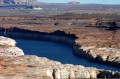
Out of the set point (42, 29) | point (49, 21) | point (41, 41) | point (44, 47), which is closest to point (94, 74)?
point (44, 47)

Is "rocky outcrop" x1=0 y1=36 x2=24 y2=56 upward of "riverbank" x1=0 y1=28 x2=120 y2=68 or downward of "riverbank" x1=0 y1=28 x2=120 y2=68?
upward

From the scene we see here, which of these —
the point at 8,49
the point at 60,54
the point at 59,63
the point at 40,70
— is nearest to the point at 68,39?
the point at 60,54

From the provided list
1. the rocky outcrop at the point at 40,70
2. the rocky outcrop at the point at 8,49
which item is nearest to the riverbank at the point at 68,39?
the rocky outcrop at the point at 8,49

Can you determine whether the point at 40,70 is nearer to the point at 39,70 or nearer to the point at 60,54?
the point at 39,70

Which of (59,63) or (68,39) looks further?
(68,39)

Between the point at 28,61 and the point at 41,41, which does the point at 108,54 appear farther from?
the point at 41,41

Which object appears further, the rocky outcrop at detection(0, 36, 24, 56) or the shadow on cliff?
the shadow on cliff

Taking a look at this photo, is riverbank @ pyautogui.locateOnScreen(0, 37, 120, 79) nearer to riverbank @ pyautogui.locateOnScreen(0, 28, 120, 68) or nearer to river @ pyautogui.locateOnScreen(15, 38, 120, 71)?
river @ pyautogui.locateOnScreen(15, 38, 120, 71)

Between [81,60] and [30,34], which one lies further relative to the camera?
[30,34]

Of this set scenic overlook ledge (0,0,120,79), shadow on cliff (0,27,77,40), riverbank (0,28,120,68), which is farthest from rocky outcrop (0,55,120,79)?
shadow on cliff (0,27,77,40)

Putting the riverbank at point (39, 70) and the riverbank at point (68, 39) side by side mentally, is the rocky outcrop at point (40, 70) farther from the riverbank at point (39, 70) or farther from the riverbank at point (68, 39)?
the riverbank at point (68, 39)

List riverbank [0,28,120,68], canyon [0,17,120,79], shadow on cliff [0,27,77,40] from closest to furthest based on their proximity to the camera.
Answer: canyon [0,17,120,79] < riverbank [0,28,120,68] < shadow on cliff [0,27,77,40]
